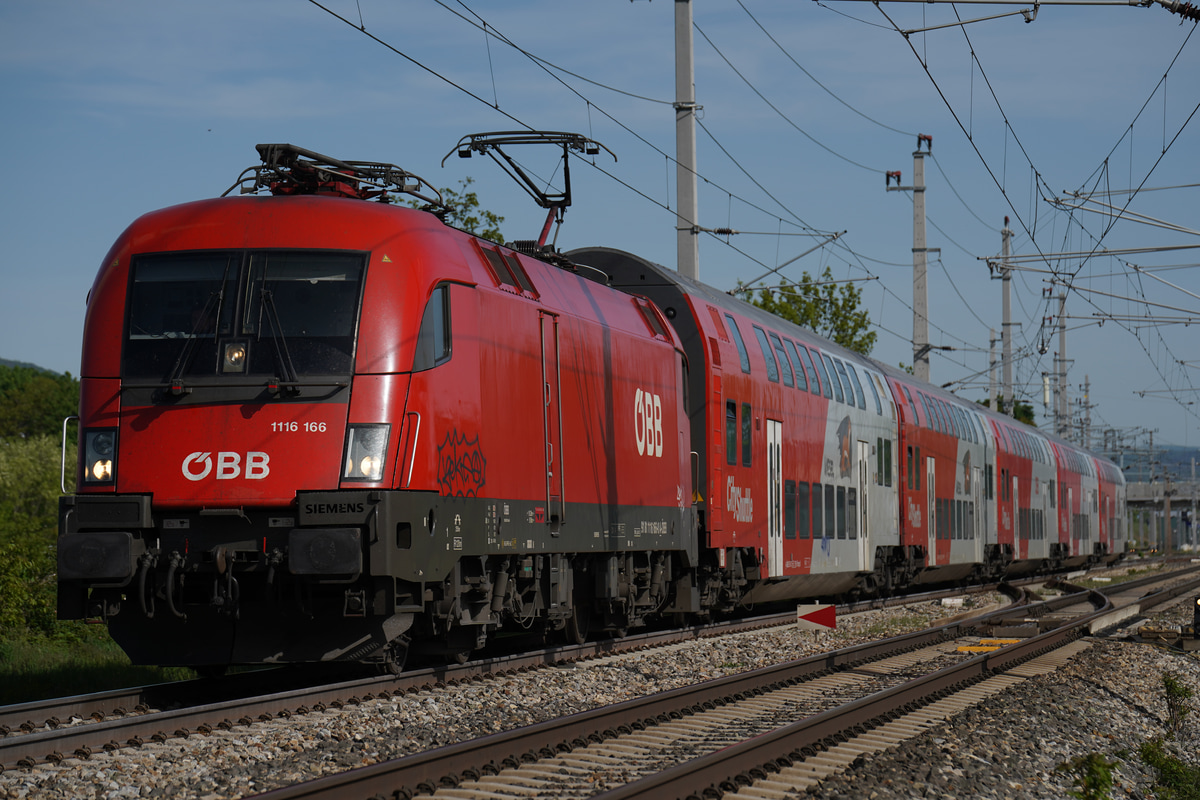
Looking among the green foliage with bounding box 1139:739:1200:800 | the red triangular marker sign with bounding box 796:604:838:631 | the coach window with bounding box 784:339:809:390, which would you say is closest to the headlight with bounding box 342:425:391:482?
the green foliage with bounding box 1139:739:1200:800

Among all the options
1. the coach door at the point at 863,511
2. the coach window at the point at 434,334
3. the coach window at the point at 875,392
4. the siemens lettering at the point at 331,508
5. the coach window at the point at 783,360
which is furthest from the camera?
the coach window at the point at 875,392

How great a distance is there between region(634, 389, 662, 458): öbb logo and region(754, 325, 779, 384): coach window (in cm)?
438

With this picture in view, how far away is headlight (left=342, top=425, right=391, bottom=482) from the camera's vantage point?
9.83m

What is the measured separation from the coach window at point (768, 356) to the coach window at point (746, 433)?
3.89 ft

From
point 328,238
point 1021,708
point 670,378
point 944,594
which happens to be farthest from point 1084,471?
point 328,238

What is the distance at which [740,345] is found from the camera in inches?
746

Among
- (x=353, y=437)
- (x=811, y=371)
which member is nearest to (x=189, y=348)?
(x=353, y=437)

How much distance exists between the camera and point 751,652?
1573 cm

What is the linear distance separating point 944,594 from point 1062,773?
20025mm

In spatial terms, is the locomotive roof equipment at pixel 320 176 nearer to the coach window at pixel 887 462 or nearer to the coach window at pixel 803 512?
the coach window at pixel 803 512

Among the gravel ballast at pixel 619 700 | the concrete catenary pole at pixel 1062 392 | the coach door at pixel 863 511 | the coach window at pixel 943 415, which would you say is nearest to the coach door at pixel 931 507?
the coach window at pixel 943 415

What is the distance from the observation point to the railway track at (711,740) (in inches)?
285

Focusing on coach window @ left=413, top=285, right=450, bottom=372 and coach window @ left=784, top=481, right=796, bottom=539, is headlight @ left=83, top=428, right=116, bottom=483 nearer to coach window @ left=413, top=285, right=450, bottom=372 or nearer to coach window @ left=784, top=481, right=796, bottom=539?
coach window @ left=413, top=285, right=450, bottom=372

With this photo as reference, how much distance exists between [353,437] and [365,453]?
0.15 m
